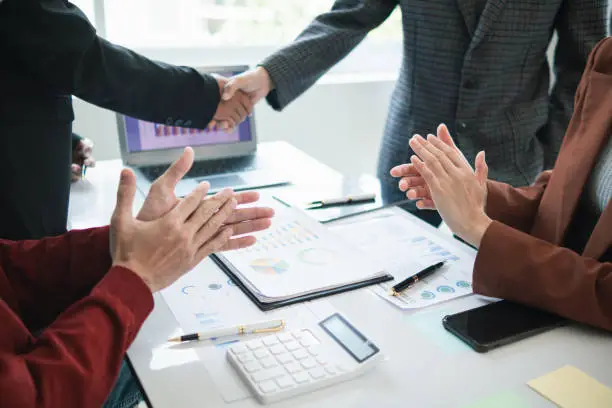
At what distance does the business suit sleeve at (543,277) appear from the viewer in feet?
Result: 3.24

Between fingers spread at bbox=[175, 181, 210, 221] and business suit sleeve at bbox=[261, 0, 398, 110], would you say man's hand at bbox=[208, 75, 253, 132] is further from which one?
fingers spread at bbox=[175, 181, 210, 221]

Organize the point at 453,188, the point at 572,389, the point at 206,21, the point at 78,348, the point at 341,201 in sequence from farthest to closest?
the point at 206,21
the point at 341,201
the point at 453,188
the point at 572,389
the point at 78,348

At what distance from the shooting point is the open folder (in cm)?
108

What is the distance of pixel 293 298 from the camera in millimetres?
1064

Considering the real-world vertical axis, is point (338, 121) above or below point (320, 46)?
below

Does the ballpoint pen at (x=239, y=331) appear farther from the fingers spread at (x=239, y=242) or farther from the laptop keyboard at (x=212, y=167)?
the laptop keyboard at (x=212, y=167)

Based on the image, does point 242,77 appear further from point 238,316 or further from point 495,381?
point 495,381

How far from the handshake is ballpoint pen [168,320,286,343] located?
0.82 meters

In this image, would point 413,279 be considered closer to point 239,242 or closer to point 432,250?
point 432,250

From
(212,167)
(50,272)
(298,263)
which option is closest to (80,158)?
(212,167)

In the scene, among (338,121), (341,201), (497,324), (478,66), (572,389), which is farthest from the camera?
(338,121)

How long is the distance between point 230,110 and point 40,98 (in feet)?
1.86

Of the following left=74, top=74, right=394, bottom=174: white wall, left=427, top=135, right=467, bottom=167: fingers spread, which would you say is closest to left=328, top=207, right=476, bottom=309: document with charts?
left=427, top=135, right=467, bottom=167: fingers spread

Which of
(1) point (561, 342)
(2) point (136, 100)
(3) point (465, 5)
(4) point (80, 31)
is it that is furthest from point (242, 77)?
(1) point (561, 342)
